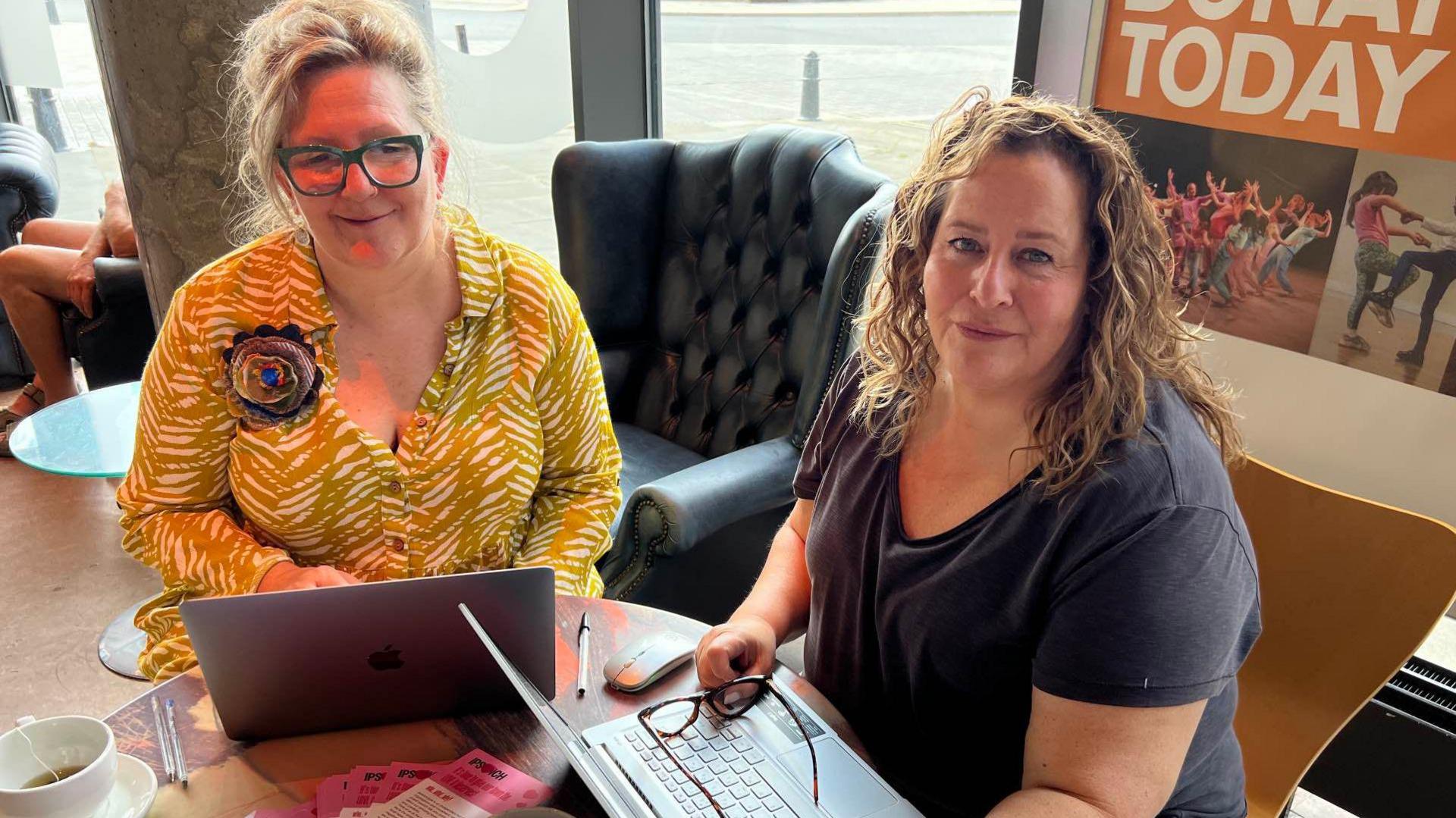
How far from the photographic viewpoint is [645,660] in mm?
1229

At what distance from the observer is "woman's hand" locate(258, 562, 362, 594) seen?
132cm

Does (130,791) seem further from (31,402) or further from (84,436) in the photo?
(31,402)

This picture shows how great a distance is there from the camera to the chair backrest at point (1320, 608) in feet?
4.30

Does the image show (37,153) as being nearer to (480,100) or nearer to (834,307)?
(480,100)

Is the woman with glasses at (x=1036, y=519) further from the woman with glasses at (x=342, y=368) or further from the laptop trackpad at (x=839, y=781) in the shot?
the woman with glasses at (x=342, y=368)

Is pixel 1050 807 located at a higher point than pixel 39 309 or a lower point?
higher

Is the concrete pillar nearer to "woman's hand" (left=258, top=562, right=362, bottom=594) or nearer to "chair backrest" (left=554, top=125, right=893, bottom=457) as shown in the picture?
"chair backrest" (left=554, top=125, right=893, bottom=457)

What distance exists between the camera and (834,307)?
214cm

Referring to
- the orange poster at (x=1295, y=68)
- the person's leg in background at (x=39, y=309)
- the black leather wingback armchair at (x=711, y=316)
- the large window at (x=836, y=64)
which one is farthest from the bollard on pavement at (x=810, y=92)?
the person's leg in background at (x=39, y=309)

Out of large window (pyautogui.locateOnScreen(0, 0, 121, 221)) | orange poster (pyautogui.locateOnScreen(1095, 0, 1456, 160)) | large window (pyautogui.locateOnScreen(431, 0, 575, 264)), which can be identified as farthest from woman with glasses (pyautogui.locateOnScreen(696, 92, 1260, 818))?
large window (pyautogui.locateOnScreen(0, 0, 121, 221))

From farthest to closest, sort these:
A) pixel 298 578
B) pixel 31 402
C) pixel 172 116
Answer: pixel 31 402 → pixel 172 116 → pixel 298 578

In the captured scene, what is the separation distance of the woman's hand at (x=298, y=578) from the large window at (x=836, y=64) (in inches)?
58.5

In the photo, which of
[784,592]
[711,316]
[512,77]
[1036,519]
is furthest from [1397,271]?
[512,77]

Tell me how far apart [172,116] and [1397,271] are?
8.29 feet
